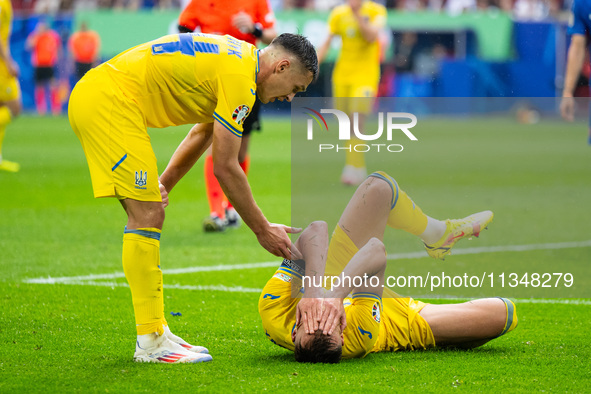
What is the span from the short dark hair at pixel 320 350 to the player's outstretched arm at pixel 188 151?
1.26 m

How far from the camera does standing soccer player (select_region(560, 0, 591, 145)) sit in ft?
25.7

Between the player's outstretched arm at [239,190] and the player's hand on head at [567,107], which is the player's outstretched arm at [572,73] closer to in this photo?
the player's hand on head at [567,107]

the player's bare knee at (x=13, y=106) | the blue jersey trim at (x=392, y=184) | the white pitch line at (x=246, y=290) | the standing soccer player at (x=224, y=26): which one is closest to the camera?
the blue jersey trim at (x=392, y=184)

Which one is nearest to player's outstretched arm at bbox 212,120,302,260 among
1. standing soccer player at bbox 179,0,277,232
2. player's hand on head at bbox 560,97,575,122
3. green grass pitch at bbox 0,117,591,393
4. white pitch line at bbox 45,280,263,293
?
green grass pitch at bbox 0,117,591,393

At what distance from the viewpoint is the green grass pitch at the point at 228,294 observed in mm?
3965

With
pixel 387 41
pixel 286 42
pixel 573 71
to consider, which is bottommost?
pixel 387 41

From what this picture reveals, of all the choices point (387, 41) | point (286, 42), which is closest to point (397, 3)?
point (387, 41)

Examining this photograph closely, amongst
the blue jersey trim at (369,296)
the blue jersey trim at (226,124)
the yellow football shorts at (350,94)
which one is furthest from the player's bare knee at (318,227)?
the yellow football shorts at (350,94)

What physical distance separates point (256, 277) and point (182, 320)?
146 centimetres

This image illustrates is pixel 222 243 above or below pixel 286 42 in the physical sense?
below

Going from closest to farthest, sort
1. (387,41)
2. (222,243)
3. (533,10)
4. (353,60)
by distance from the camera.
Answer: (222,243) → (353,60) → (387,41) → (533,10)

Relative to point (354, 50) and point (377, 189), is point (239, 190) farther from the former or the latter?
point (354, 50)

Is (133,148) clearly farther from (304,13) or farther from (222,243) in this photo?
(304,13)

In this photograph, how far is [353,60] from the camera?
12.7 m
